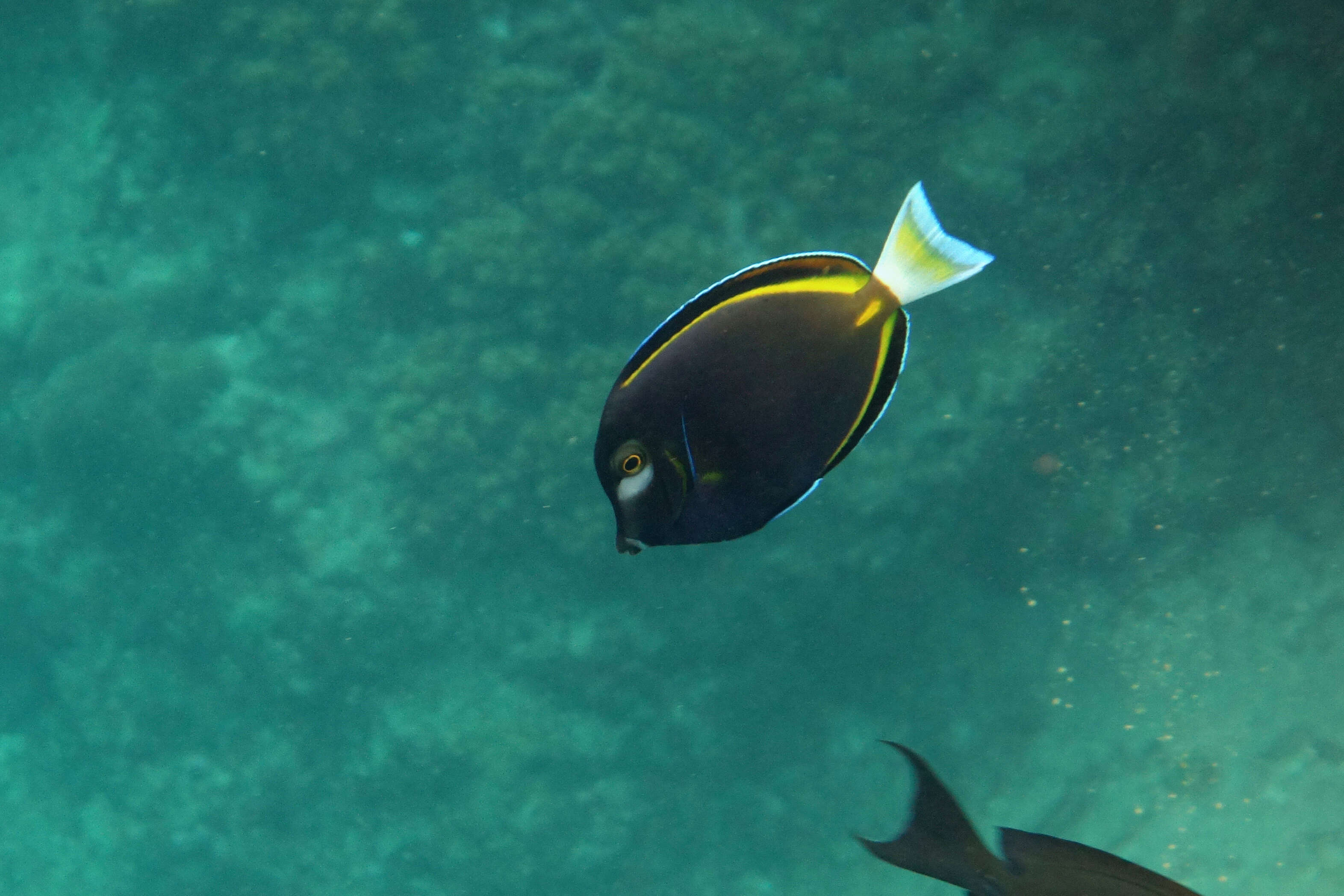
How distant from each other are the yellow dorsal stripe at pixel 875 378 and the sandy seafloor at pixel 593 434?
20.5 feet

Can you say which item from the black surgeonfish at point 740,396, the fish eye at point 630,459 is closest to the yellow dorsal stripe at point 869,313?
the black surgeonfish at point 740,396

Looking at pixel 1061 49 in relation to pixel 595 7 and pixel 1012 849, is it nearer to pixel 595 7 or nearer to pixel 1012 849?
pixel 595 7

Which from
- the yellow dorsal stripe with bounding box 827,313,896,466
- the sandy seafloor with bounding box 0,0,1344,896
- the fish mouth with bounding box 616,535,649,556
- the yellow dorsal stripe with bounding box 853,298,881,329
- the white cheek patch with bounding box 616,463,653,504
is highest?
the sandy seafloor with bounding box 0,0,1344,896

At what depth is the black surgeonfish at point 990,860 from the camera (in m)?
1.27

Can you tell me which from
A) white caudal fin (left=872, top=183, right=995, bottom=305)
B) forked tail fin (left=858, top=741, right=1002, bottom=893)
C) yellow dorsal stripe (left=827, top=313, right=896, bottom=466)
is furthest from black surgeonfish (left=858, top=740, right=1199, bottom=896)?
white caudal fin (left=872, top=183, right=995, bottom=305)

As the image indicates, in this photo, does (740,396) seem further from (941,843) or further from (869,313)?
(941,843)

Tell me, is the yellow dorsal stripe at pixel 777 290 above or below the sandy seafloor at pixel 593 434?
below

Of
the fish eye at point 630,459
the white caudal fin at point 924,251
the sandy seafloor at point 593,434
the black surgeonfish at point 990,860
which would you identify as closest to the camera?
the white caudal fin at point 924,251

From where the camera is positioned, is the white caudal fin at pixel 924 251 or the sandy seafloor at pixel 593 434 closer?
the white caudal fin at pixel 924 251

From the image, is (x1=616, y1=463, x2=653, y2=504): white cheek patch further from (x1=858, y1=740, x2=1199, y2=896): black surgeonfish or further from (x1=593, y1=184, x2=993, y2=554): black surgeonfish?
(x1=858, y1=740, x2=1199, y2=896): black surgeonfish

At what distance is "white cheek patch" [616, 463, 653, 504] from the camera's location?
1.00m

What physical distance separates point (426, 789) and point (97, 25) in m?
8.58

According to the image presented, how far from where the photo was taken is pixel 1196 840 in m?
10.3

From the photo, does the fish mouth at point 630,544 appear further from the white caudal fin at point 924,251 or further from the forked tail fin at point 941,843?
the forked tail fin at point 941,843
